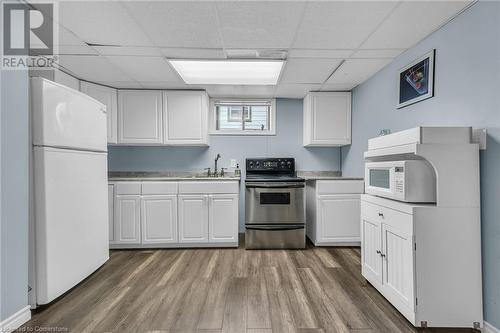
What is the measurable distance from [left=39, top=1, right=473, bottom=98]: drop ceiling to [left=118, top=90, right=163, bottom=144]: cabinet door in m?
0.57

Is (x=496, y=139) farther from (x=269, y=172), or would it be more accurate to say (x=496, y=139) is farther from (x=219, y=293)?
(x=269, y=172)

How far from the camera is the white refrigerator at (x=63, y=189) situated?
176 centimetres

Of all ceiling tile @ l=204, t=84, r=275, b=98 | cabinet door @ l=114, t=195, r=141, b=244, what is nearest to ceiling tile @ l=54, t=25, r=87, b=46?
ceiling tile @ l=204, t=84, r=275, b=98

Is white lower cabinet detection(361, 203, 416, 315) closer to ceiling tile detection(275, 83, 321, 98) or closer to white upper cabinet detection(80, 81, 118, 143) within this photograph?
ceiling tile detection(275, 83, 321, 98)

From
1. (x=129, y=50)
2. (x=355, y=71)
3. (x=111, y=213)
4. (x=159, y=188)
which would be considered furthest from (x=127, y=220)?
(x=355, y=71)

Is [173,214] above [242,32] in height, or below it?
below

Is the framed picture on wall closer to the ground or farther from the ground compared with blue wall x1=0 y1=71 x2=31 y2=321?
farther from the ground

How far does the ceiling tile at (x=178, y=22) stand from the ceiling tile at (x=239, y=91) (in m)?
1.12

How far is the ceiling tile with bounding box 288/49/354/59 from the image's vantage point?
7.72 feet

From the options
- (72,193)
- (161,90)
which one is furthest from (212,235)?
(161,90)

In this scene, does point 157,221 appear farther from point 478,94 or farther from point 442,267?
point 478,94

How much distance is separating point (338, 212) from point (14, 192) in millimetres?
3205

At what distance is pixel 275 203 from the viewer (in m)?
3.22

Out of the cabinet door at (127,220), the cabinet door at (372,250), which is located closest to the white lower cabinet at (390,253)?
the cabinet door at (372,250)
